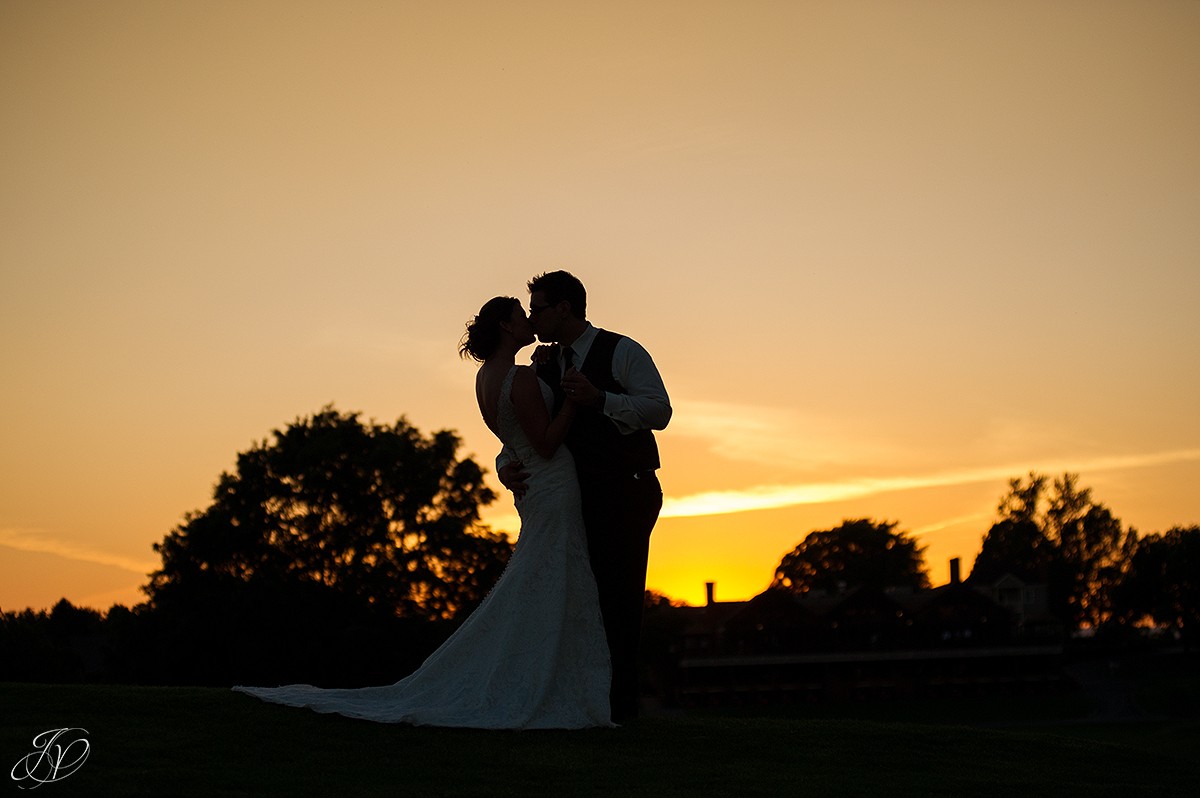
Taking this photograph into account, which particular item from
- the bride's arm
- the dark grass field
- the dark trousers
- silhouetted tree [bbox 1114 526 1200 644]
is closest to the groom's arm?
the bride's arm

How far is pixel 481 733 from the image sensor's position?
8.59 m

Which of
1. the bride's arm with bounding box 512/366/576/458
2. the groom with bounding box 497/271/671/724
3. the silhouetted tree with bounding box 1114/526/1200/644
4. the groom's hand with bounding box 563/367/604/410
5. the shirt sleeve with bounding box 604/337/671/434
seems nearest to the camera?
the groom's hand with bounding box 563/367/604/410

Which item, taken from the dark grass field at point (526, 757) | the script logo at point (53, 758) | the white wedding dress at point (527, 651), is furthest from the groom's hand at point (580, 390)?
the script logo at point (53, 758)

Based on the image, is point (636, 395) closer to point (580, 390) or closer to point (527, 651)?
point (580, 390)

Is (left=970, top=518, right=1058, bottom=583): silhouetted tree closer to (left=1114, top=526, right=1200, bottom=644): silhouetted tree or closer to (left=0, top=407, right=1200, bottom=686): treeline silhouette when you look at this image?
(left=1114, top=526, right=1200, bottom=644): silhouetted tree

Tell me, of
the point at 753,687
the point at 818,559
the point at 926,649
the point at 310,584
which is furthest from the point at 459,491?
the point at 818,559

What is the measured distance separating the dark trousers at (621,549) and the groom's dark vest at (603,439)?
0.08m

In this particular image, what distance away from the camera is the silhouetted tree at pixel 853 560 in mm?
119562

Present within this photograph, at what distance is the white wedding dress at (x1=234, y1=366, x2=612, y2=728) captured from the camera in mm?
9078

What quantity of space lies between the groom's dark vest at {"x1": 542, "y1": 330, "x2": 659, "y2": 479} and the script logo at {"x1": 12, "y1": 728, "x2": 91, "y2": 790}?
4046mm

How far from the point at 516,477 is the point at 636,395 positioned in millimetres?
1203

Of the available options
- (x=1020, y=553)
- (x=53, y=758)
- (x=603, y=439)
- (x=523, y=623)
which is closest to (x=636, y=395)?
(x=603, y=439)

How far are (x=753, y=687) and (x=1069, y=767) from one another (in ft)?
210

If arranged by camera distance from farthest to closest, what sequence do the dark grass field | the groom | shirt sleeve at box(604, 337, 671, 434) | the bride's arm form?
the groom
the bride's arm
shirt sleeve at box(604, 337, 671, 434)
the dark grass field
